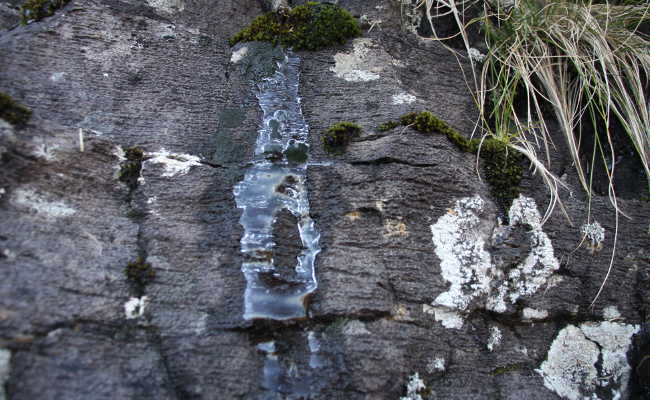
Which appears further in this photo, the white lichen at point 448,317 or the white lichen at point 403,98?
the white lichen at point 403,98

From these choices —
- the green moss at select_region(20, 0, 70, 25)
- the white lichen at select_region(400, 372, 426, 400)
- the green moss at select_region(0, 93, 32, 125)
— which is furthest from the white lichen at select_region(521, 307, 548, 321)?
the green moss at select_region(20, 0, 70, 25)

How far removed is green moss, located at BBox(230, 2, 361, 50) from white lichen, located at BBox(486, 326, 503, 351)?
140 cm

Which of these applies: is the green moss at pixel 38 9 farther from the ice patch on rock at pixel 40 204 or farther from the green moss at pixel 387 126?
the green moss at pixel 387 126

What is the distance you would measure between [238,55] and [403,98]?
2.55ft

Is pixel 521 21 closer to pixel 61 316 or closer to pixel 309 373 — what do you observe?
pixel 309 373

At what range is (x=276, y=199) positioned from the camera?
1.82m

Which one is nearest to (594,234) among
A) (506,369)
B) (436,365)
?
(506,369)

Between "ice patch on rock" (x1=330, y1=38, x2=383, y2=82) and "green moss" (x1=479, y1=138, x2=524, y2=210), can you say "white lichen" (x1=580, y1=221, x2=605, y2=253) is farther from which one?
"ice patch on rock" (x1=330, y1=38, x2=383, y2=82)

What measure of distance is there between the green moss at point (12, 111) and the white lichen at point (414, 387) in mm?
1559

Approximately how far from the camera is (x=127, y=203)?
1736 mm

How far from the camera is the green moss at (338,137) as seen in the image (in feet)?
6.44

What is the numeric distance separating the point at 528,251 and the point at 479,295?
0.29 metres

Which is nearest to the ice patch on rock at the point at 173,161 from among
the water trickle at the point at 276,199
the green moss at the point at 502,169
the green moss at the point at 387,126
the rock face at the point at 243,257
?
the rock face at the point at 243,257

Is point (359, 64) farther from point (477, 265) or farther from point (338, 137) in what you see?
point (477, 265)
